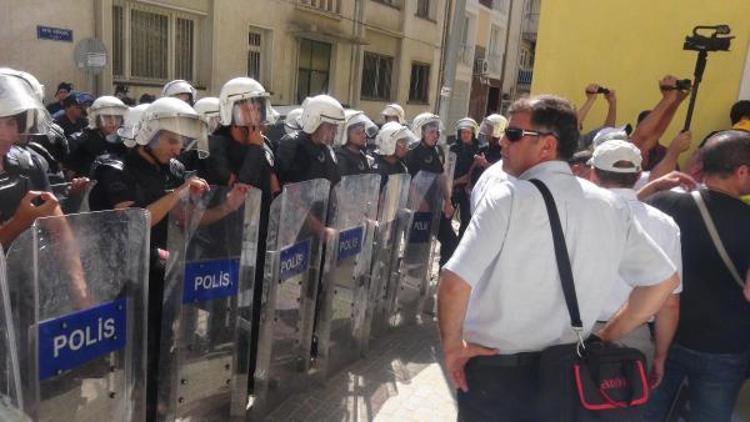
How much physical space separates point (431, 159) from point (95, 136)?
3.18 metres

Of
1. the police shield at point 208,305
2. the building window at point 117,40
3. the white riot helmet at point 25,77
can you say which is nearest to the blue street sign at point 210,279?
the police shield at point 208,305

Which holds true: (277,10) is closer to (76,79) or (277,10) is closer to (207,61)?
(207,61)

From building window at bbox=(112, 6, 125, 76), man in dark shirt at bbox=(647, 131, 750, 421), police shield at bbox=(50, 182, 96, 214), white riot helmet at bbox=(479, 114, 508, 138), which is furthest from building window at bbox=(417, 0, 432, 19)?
man in dark shirt at bbox=(647, 131, 750, 421)

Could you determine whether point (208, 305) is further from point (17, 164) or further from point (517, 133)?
point (517, 133)

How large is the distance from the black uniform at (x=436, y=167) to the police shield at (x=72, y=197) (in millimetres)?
3415

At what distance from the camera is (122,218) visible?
228cm

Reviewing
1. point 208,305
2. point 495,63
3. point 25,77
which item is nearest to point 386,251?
point 208,305

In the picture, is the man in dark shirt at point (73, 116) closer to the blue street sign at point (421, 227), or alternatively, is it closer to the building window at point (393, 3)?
the blue street sign at point (421, 227)

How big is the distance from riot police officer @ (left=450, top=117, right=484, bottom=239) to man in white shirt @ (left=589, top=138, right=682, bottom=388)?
164 inches

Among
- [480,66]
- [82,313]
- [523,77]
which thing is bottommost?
[82,313]

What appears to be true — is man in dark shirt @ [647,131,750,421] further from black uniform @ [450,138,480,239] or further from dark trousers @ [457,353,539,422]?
black uniform @ [450,138,480,239]

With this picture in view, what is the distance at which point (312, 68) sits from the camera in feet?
58.0

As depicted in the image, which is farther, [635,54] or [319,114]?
[635,54]

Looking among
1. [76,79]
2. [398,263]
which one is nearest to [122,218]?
[398,263]
